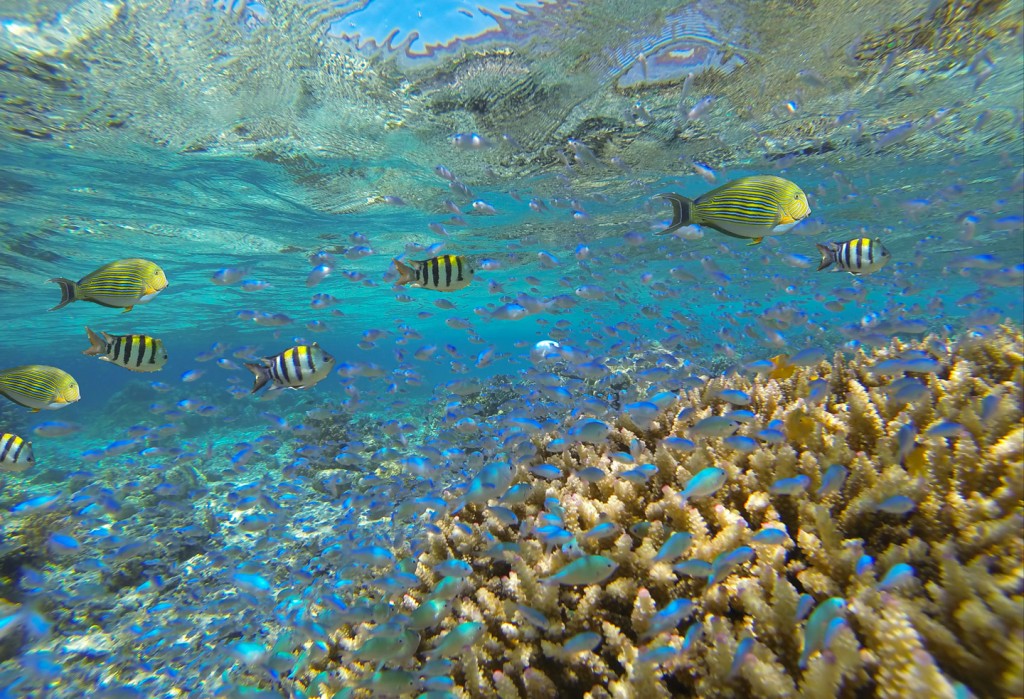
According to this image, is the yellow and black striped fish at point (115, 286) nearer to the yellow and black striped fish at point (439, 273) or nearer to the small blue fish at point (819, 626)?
the yellow and black striped fish at point (439, 273)

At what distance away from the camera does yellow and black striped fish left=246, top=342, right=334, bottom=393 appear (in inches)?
171

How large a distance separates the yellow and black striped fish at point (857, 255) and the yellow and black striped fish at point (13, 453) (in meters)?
10.1

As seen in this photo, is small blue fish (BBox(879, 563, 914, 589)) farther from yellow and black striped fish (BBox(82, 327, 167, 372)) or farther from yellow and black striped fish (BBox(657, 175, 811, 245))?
yellow and black striped fish (BBox(82, 327, 167, 372))

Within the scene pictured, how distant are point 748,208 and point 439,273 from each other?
2.75 m

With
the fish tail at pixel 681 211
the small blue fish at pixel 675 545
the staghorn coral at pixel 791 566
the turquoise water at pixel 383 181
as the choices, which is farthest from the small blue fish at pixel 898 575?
the turquoise water at pixel 383 181

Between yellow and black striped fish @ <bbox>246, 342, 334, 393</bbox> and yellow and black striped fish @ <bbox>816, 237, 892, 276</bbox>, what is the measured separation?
216 inches

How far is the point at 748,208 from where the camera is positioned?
3455mm

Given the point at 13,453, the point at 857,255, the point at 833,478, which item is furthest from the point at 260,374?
the point at 857,255

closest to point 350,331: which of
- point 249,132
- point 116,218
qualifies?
point 116,218

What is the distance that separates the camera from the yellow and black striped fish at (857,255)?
16.4 feet

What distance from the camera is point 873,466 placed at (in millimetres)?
3266

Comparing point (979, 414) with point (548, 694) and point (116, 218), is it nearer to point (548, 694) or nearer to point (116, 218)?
point (548, 694)

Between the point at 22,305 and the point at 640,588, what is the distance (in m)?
44.6

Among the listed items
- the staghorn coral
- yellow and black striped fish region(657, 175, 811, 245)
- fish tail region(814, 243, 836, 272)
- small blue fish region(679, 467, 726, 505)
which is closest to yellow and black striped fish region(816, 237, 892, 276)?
fish tail region(814, 243, 836, 272)
